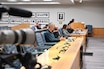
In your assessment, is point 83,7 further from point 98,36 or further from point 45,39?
point 45,39

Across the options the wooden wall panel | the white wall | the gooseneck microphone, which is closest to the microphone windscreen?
the gooseneck microphone

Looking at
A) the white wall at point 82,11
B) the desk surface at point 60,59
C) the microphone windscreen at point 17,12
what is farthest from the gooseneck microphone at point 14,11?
the white wall at point 82,11

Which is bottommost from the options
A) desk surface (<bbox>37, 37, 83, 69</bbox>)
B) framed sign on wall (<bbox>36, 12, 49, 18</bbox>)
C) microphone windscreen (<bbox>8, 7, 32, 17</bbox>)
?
desk surface (<bbox>37, 37, 83, 69</bbox>)

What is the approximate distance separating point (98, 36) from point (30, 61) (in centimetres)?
1458

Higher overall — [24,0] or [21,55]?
[24,0]

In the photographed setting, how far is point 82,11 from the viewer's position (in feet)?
50.4

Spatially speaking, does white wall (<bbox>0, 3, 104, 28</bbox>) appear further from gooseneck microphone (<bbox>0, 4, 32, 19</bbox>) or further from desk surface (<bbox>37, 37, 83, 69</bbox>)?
gooseneck microphone (<bbox>0, 4, 32, 19</bbox>)

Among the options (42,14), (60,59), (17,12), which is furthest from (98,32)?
(17,12)

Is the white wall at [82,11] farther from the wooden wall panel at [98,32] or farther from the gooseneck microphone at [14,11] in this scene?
the gooseneck microphone at [14,11]

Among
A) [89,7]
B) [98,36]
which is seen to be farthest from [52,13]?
[98,36]

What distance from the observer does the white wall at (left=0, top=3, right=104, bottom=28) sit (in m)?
15.2

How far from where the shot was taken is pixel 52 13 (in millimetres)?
15688

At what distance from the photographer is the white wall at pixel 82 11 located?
15.2 m

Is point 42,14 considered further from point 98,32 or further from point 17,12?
point 17,12
